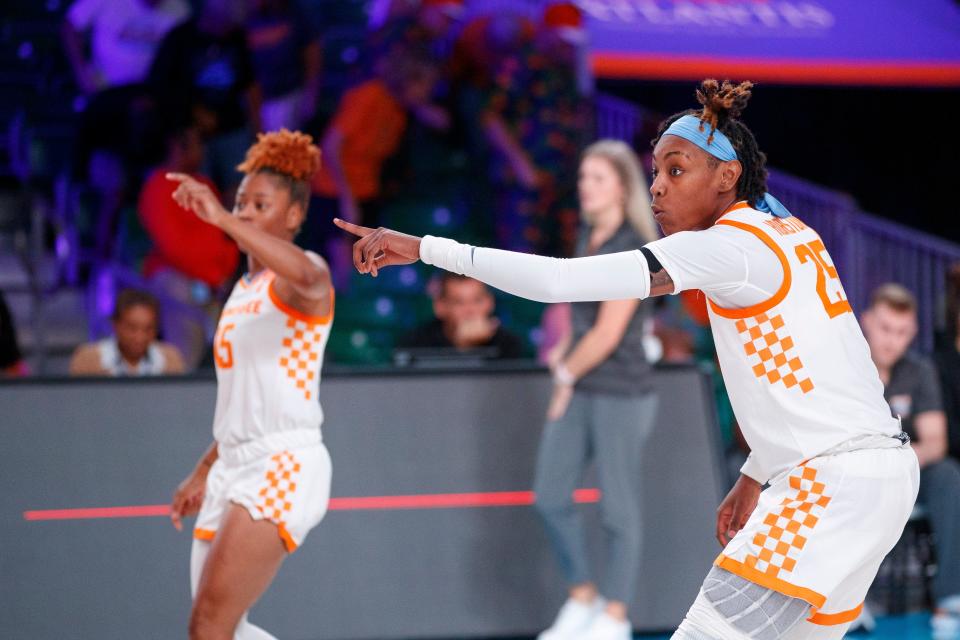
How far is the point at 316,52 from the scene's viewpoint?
342 inches

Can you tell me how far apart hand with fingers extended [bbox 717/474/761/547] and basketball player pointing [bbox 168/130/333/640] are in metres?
1.16

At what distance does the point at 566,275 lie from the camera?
2.53 metres

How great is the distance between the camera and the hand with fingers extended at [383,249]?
104 inches

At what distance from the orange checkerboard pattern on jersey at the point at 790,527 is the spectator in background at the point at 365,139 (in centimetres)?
591

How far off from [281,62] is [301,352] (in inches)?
211

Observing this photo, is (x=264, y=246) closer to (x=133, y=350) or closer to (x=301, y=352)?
(x=301, y=352)

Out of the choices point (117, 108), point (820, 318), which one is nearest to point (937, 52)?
point (117, 108)

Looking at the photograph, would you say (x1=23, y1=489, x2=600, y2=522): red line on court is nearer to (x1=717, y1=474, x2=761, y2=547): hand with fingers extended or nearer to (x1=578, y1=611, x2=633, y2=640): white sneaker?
(x1=578, y1=611, x2=633, y2=640): white sneaker

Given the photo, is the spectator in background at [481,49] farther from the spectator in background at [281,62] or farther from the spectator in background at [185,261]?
the spectator in background at [185,261]

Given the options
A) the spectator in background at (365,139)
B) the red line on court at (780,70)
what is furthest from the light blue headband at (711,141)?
the red line on court at (780,70)

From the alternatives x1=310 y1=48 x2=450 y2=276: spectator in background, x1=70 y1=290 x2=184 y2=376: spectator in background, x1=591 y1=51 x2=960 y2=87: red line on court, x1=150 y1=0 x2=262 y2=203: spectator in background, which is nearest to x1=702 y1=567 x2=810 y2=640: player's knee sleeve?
x1=70 y1=290 x2=184 y2=376: spectator in background

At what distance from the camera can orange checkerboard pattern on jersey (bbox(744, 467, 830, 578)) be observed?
2537 mm

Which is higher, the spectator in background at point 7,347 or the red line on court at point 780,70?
the red line on court at point 780,70

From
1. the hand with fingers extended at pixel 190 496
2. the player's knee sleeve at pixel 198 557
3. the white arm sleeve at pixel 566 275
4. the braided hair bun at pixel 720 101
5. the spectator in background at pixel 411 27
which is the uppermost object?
the spectator in background at pixel 411 27
